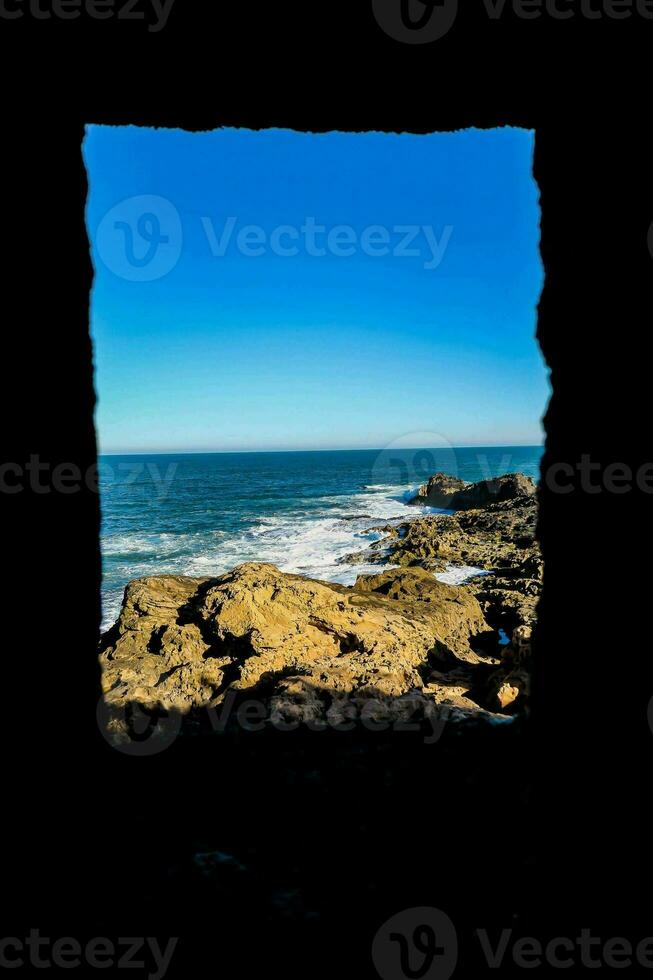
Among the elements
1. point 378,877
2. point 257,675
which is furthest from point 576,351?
point 257,675

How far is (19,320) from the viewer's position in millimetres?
2014

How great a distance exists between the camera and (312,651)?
714 cm

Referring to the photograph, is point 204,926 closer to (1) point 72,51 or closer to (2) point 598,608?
(2) point 598,608

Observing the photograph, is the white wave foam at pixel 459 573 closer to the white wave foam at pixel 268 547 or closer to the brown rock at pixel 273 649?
the white wave foam at pixel 268 547

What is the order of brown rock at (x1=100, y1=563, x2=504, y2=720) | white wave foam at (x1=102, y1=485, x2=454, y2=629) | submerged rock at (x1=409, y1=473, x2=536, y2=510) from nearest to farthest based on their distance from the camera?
brown rock at (x1=100, y1=563, x2=504, y2=720)
white wave foam at (x1=102, y1=485, x2=454, y2=629)
submerged rock at (x1=409, y1=473, x2=536, y2=510)

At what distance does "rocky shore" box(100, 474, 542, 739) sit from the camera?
18.7 ft

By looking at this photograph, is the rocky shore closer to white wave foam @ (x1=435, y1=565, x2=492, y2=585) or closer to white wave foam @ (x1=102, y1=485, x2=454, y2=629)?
white wave foam @ (x1=435, y1=565, x2=492, y2=585)

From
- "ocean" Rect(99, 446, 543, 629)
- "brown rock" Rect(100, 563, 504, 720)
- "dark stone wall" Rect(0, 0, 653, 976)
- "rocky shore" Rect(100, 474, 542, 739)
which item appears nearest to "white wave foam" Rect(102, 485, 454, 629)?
"ocean" Rect(99, 446, 543, 629)

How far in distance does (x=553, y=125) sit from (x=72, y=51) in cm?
222

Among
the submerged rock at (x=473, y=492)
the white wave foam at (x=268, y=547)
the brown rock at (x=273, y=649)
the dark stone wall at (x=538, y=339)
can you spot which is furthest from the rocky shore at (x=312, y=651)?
the submerged rock at (x=473, y=492)

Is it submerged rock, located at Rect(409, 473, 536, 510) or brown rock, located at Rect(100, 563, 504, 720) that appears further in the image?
submerged rock, located at Rect(409, 473, 536, 510)

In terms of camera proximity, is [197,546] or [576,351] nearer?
[576,351]

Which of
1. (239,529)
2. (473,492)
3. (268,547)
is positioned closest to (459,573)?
(268,547)

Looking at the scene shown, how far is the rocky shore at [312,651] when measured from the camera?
5.70m
